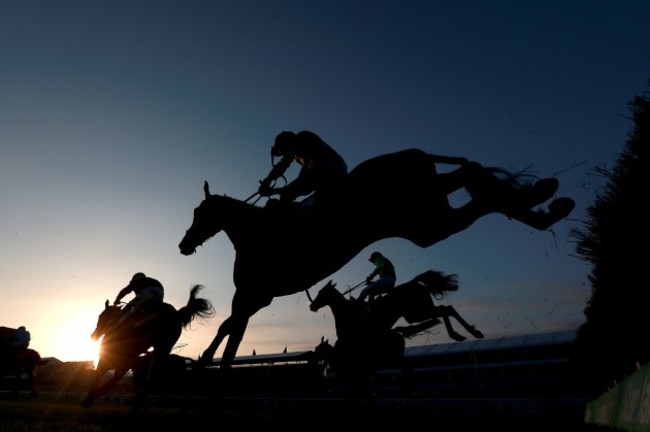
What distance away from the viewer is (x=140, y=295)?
840 cm

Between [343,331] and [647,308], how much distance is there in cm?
525

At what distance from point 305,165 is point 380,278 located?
4883mm

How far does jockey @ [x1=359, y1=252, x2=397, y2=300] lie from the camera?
8758 mm

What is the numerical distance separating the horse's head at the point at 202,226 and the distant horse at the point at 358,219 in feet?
0.67

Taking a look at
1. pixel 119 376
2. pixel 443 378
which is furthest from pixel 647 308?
pixel 443 378

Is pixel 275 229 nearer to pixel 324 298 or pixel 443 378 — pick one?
pixel 324 298

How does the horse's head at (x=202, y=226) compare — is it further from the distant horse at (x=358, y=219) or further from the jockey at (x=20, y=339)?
the jockey at (x=20, y=339)

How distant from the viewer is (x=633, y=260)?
381 centimetres

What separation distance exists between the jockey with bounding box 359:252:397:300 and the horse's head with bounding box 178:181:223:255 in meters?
4.24

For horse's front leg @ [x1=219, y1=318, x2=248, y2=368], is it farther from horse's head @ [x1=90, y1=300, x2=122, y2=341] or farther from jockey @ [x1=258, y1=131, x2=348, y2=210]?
horse's head @ [x1=90, y1=300, x2=122, y2=341]

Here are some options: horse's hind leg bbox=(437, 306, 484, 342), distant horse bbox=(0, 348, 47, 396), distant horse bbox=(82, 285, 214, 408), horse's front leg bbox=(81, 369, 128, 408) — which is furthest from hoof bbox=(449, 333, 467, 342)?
distant horse bbox=(0, 348, 47, 396)

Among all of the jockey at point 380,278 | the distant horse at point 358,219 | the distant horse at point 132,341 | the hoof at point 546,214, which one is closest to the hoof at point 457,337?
the jockey at point 380,278

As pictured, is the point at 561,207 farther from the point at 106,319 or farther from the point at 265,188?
the point at 106,319

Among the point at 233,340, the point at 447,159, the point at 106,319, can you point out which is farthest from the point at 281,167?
the point at 106,319
